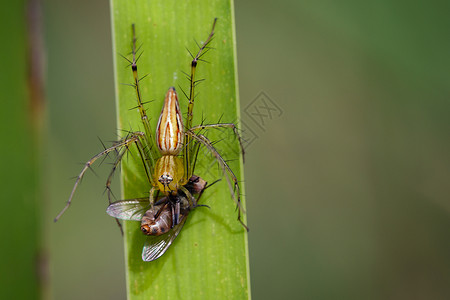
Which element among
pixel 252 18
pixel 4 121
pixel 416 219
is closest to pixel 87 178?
pixel 4 121

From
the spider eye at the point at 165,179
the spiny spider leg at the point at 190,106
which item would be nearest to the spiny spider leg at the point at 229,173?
the spiny spider leg at the point at 190,106

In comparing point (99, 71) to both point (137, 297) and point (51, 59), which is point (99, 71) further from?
point (137, 297)

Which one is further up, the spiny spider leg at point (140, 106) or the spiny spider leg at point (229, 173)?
the spiny spider leg at point (140, 106)

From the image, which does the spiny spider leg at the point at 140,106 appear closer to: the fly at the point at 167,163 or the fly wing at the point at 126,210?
the fly at the point at 167,163

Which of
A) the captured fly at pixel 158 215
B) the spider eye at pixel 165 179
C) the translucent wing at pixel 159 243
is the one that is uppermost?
the spider eye at pixel 165 179

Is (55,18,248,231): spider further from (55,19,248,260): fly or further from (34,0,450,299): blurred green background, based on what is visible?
(34,0,450,299): blurred green background
